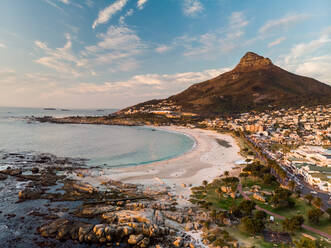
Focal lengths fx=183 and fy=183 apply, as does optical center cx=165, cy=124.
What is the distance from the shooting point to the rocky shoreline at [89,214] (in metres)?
22.5

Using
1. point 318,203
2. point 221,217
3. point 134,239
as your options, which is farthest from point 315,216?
point 134,239

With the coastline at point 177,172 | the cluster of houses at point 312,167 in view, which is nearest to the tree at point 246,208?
the coastline at point 177,172

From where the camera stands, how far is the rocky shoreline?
22.5m

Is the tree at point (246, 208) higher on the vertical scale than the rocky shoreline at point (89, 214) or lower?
higher

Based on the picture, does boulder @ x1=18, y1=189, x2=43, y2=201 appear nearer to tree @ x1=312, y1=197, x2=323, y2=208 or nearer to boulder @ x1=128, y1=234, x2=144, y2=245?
boulder @ x1=128, y1=234, x2=144, y2=245

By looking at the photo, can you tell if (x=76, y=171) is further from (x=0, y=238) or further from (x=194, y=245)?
(x=194, y=245)

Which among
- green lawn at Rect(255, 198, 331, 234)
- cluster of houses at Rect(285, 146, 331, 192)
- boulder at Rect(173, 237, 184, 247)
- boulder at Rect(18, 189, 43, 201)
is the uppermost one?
cluster of houses at Rect(285, 146, 331, 192)

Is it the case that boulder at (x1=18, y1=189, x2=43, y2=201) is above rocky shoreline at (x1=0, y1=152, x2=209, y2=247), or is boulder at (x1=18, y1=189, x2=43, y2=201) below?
above

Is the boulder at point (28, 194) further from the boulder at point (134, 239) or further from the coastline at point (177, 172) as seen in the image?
the boulder at point (134, 239)

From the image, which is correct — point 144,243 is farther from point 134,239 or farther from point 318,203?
point 318,203

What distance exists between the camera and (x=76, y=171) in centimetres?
4700

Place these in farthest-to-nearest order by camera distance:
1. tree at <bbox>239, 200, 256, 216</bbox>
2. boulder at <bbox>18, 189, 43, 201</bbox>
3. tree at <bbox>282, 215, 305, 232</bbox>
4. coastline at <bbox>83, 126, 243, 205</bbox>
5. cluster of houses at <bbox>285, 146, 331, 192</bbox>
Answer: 1. coastline at <bbox>83, 126, 243, 205</bbox>
2. cluster of houses at <bbox>285, 146, 331, 192</bbox>
3. boulder at <bbox>18, 189, 43, 201</bbox>
4. tree at <bbox>239, 200, 256, 216</bbox>
5. tree at <bbox>282, 215, 305, 232</bbox>

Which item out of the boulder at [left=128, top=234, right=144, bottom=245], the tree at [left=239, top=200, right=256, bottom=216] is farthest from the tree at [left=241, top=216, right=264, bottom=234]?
the boulder at [left=128, top=234, right=144, bottom=245]

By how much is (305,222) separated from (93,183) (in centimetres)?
3819
